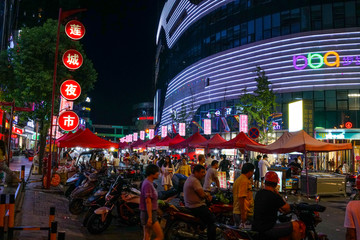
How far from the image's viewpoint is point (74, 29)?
56.2 ft

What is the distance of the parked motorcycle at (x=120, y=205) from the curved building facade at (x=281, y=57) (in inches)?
838

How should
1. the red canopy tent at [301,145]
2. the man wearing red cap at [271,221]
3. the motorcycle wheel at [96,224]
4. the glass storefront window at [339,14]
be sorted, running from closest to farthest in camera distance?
the man wearing red cap at [271,221], the motorcycle wheel at [96,224], the red canopy tent at [301,145], the glass storefront window at [339,14]

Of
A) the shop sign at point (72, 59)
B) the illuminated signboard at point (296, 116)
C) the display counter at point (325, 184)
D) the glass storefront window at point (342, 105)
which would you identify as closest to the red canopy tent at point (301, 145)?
the display counter at point (325, 184)

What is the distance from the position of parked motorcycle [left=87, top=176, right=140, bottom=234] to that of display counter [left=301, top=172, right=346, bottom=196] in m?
9.64

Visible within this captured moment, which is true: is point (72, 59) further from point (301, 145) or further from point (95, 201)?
point (301, 145)

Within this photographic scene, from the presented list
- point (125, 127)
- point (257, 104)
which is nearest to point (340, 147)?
point (257, 104)

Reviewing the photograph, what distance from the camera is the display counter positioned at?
14695 mm

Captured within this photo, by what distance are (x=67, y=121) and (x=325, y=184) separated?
40.5 feet

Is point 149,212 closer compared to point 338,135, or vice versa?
point 149,212

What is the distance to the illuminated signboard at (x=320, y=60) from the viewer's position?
29922mm

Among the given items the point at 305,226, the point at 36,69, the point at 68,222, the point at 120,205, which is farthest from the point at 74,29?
the point at 305,226

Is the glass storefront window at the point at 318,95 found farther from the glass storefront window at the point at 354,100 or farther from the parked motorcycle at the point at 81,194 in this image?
the parked motorcycle at the point at 81,194

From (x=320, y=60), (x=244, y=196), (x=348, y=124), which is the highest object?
(x=320, y=60)

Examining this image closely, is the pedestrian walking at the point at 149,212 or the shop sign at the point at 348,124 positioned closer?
the pedestrian walking at the point at 149,212
